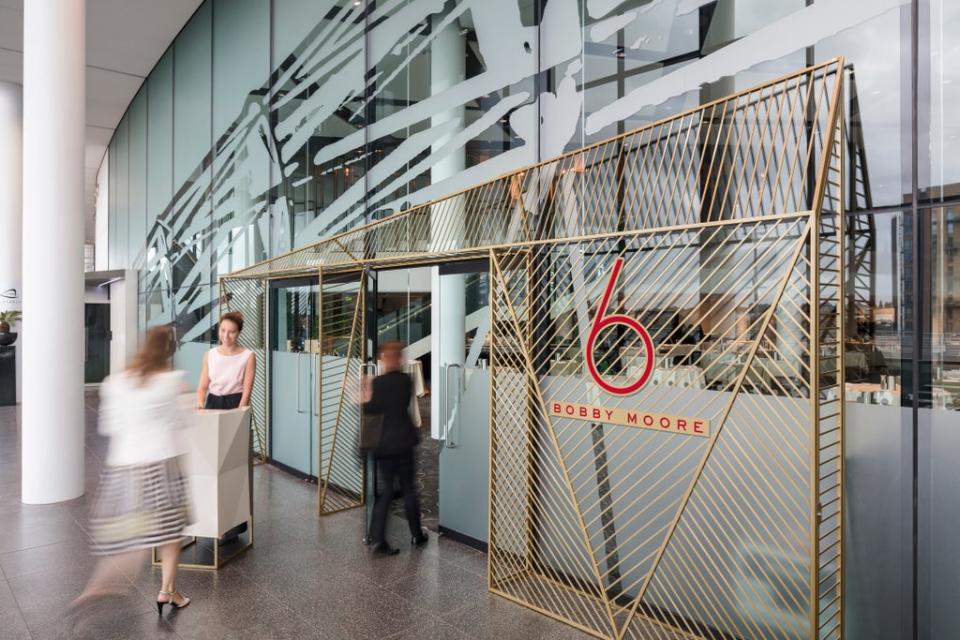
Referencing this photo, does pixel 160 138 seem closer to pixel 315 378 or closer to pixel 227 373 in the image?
pixel 315 378

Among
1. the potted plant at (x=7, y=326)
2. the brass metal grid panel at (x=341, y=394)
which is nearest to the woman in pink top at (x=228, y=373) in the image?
the brass metal grid panel at (x=341, y=394)

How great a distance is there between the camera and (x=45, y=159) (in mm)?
6086

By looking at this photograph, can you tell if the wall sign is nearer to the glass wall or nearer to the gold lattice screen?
the gold lattice screen

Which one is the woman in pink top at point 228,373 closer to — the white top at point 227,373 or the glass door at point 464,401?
the white top at point 227,373

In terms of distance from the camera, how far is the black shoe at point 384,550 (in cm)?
462

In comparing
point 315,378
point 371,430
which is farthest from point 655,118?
point 315,378

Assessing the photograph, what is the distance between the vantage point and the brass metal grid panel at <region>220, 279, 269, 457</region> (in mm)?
7711

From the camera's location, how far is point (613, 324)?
11.9 ft

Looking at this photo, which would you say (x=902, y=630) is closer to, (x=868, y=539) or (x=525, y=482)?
(x=868, y=539)

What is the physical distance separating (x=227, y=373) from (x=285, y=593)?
1.91 metres

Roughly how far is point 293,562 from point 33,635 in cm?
153

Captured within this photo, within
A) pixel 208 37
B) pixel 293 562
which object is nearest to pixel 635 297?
pixel 293 562

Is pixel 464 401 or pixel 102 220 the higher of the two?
pixel 102 220

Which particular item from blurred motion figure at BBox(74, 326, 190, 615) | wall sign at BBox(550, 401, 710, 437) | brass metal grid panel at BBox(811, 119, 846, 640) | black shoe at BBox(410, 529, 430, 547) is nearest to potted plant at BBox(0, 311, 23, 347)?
blurred motion figure at BBox(74, 326, 190, 615)
